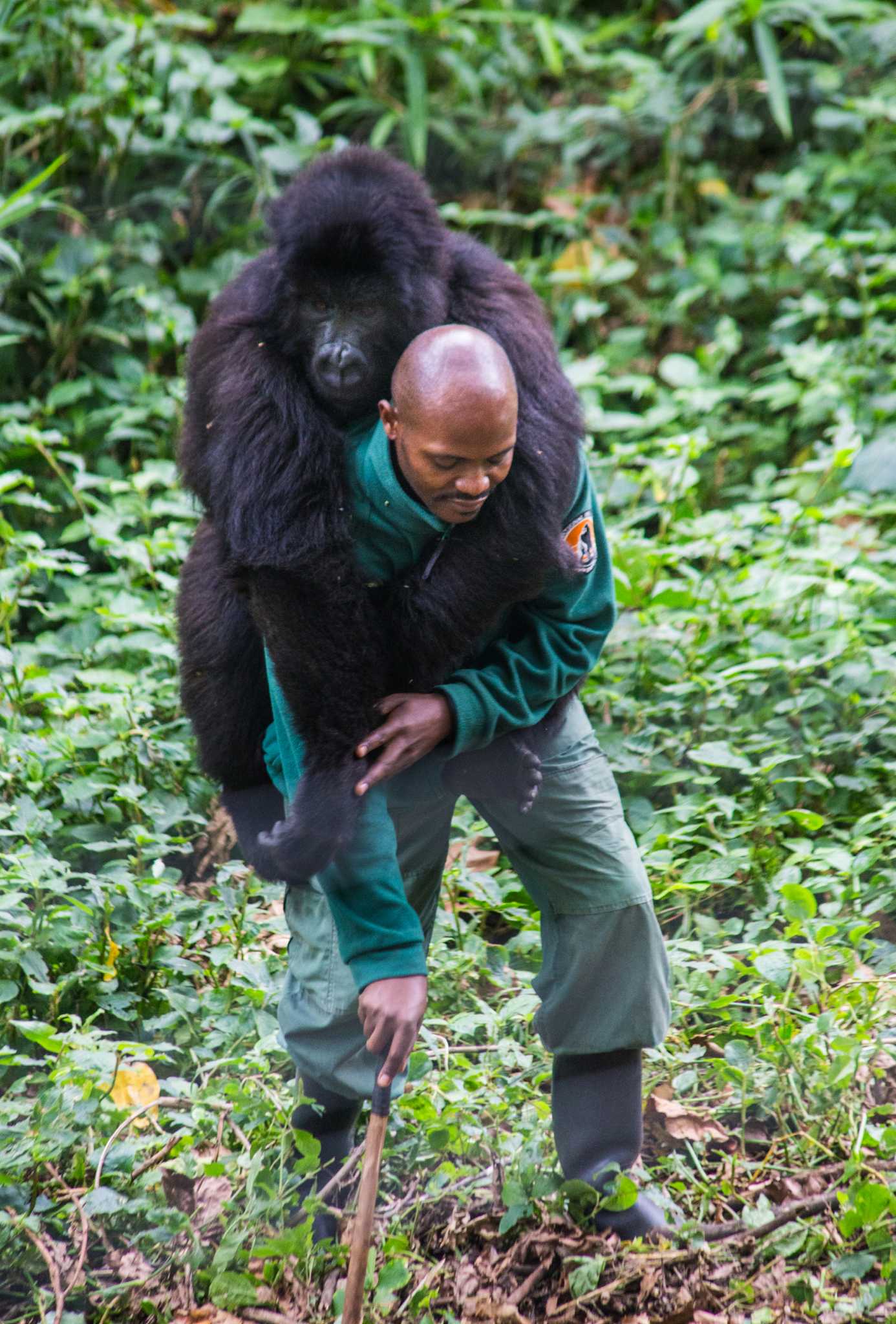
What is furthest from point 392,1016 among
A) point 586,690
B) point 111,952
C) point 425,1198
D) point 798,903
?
point 586,690

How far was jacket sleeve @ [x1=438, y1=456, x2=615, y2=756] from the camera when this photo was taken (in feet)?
6.84

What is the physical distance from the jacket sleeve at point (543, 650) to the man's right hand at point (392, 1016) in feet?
1.22

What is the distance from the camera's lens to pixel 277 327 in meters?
2.27

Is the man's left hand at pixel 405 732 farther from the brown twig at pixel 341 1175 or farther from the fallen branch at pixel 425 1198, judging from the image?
the fallen branch at pixel 425 1198

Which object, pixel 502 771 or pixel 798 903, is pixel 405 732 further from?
pixel 798 903

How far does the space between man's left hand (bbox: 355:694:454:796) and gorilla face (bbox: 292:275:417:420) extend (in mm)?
479

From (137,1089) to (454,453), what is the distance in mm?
1376

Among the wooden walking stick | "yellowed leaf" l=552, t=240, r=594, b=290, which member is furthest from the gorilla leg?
"yellowed leaf" l=552, t=240, r=594, b=290

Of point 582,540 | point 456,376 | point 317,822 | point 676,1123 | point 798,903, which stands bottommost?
point 676,1123

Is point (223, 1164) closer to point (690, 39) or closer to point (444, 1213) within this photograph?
point (444, 1213)

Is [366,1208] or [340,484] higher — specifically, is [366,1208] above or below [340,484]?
below

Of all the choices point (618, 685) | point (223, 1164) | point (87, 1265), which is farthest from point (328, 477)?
point (618, 685)

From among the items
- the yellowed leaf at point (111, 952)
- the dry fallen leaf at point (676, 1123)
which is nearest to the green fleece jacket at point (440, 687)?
the yellowed leaf at point (111, 952)

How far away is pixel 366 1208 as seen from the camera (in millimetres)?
1831
